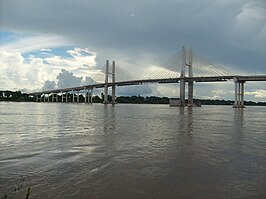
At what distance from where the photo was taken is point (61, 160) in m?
9.83

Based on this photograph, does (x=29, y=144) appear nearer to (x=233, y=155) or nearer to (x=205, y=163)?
(x=205, y=163)

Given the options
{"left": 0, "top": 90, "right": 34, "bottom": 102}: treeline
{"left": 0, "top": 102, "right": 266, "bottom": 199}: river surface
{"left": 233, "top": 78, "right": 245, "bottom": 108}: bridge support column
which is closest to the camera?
{"left": 0, "top": 102, "right": 266, "bottom": 199}: river surface

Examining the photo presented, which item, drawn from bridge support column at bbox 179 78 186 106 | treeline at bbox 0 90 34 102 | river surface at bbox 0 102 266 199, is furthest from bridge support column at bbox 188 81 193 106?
treeline at bbox 0 90 34 102

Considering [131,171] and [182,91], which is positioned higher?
[182,91]

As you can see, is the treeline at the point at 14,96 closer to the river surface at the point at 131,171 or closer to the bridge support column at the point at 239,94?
the bridge support column at the point at 239,94

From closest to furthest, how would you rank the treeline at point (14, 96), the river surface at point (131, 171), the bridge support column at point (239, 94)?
the river surface at point (131, 171)
the bridge support column at point (239, 94)
the treeline at point (14, 96)

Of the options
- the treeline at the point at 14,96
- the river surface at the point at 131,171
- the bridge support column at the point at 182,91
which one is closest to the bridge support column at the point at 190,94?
the bridge support column at the point at 182,91

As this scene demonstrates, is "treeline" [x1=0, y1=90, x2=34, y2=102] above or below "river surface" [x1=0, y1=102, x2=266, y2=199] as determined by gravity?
above

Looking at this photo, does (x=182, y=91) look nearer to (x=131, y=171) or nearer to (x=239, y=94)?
(x=239, y=94)

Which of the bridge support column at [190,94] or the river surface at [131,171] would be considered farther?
the bridge support column at [190,94]

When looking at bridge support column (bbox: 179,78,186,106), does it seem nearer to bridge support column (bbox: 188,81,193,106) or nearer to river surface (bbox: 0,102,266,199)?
bridge support column (bbox: 188,81,193,106)

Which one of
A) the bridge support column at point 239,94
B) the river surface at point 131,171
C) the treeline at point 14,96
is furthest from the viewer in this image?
the treeline at point 14,96

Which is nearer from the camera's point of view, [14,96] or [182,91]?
[182,91]

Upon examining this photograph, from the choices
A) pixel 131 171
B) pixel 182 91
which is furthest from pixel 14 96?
pixel 131 171
